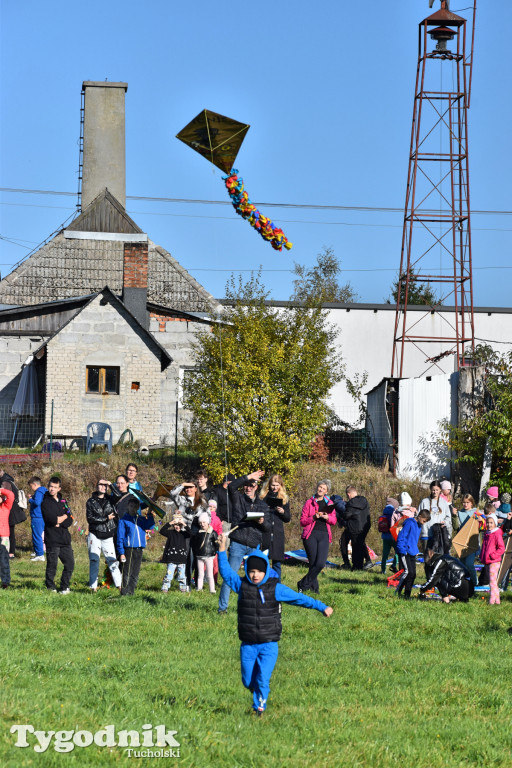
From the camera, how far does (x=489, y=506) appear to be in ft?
46.0

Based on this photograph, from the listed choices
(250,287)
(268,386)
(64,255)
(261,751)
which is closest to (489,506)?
(261,751)

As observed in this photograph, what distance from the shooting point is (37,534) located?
58.1ft

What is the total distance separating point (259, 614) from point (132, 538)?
18.7 feet

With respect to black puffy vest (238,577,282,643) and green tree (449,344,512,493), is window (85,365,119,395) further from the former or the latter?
black puffy vest (238,577,282,643)

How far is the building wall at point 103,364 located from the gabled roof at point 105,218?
1090 centimetres

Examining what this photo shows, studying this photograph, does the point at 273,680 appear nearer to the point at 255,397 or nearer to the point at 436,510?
the point at 436,510

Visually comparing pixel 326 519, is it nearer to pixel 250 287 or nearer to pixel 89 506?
pixel 89 506

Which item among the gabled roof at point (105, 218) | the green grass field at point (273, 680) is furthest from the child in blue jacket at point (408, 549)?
the gabled roof at point (105, 218)

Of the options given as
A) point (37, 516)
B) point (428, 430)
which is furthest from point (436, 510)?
point (428, 430)

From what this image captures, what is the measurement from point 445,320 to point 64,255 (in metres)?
16.4

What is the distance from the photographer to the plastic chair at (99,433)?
27.5 meters

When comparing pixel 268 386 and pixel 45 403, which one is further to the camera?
pixel 45 403

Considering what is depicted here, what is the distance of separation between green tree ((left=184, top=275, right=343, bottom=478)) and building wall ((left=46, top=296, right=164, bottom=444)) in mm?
4573

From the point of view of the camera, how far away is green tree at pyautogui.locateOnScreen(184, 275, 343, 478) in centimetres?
2316
